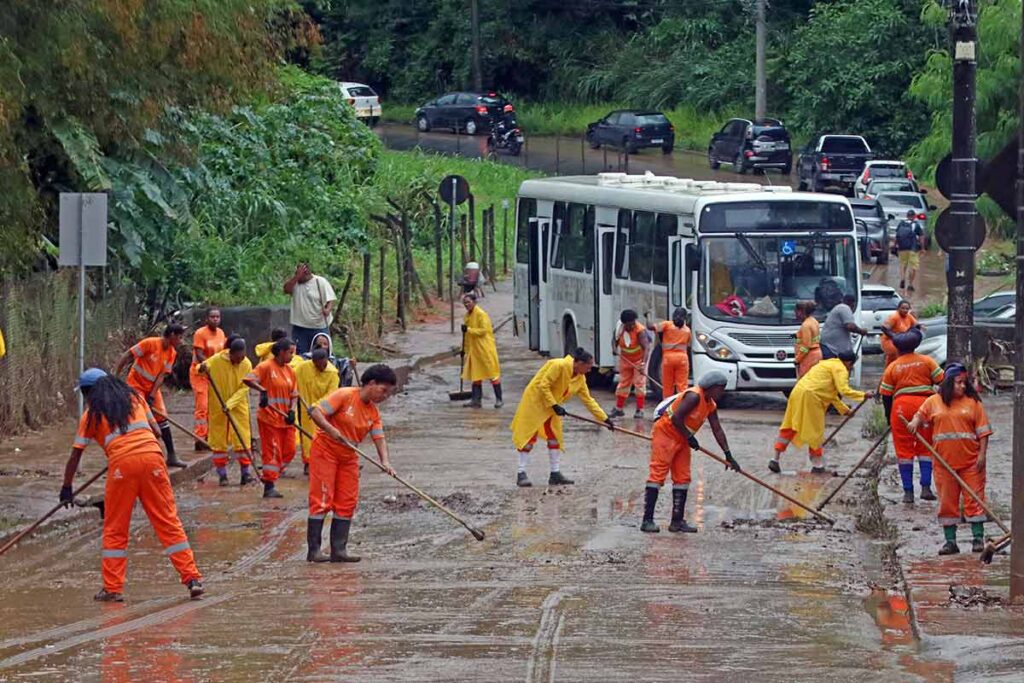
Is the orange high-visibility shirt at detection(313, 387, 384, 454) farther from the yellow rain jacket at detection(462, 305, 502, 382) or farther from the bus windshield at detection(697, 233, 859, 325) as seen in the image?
the bus windshield at detection(697, 233, 859, 325)

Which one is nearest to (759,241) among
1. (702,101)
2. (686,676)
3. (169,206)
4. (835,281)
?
(835,281)

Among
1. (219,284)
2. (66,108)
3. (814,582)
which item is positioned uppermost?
(66,108)

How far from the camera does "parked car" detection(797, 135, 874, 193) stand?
47.9 metres

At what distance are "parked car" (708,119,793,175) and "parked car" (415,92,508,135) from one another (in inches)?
403

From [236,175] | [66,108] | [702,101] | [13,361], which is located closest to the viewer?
[66,108]

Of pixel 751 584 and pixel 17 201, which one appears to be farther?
pixel 17 201

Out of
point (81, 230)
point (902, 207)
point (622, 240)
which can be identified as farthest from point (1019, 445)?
point (902, 207)

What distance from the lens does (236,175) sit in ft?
Result: 99.8

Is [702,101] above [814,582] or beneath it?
above

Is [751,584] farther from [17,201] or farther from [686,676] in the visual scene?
[17,201]

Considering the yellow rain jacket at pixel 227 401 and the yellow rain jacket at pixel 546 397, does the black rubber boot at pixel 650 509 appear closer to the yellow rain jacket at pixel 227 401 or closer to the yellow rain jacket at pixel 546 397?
the yellow rain jacket at pixel 546 397

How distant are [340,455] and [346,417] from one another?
0.27 metres

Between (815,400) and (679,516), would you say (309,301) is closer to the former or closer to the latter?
(815,400)

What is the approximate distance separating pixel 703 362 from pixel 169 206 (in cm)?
719
